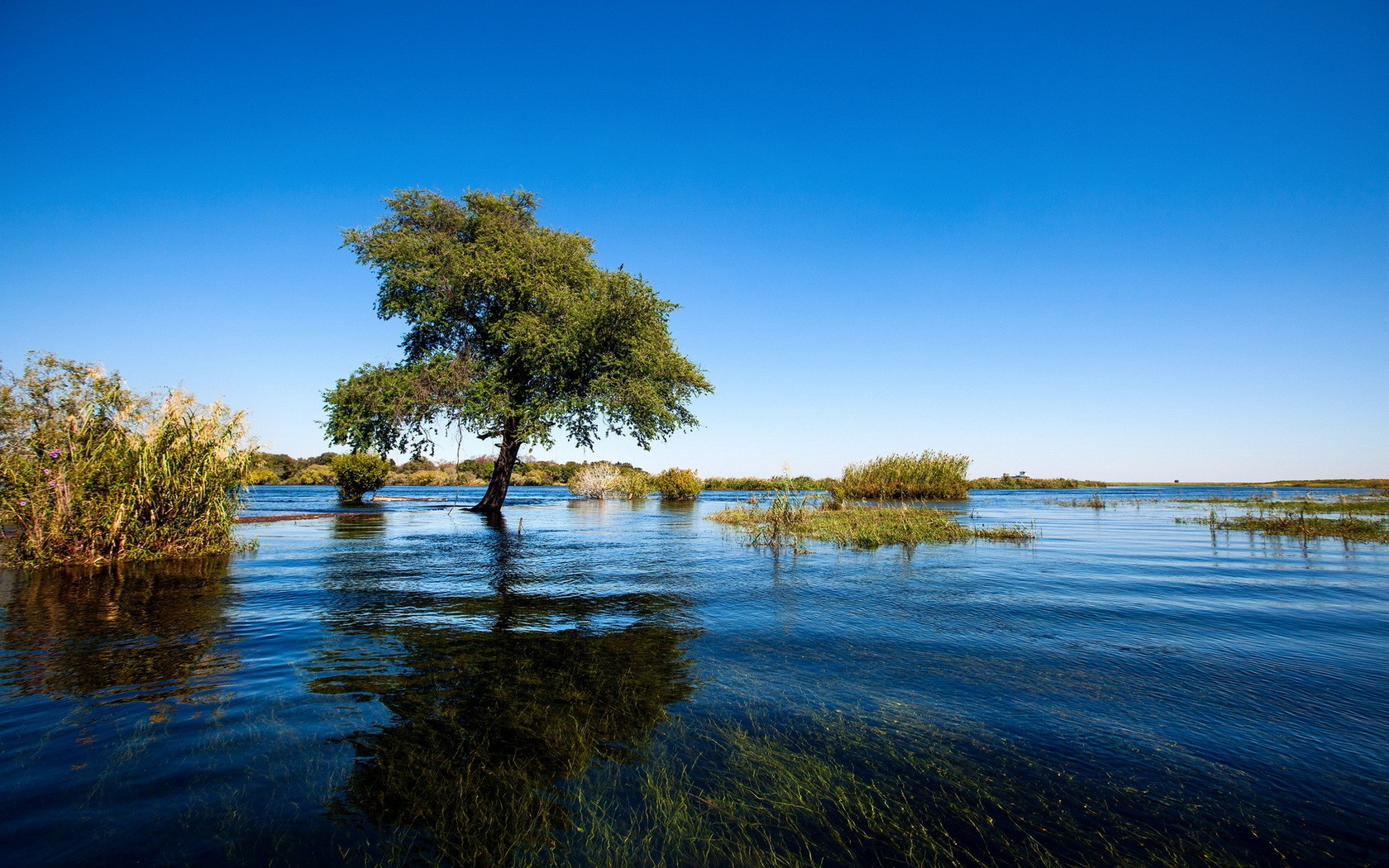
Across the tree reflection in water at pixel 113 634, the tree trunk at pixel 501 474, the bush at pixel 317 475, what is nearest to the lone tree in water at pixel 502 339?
the tree trunk at pixel 501 474

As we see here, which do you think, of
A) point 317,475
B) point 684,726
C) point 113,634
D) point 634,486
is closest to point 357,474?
point 634,486

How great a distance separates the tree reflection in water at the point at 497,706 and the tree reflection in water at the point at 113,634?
58.2 inches

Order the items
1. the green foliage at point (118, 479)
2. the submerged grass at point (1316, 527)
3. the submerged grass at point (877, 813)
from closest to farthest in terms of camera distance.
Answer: the submerged grass at point (877, 813)
the green foliage at point (118, 479)
the submerged grass at point (1316, 527)

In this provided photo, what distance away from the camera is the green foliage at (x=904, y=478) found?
4406 centimetres

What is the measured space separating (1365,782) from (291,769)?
7.21m

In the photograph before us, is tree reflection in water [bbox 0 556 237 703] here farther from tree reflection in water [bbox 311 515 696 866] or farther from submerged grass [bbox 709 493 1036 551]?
submerged grass [bbox 709 493 1036 551]

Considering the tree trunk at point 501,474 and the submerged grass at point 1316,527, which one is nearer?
the submerged grass at point 1316,527

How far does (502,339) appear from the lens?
27734 mm

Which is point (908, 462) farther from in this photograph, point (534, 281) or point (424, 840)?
point (424, 840)

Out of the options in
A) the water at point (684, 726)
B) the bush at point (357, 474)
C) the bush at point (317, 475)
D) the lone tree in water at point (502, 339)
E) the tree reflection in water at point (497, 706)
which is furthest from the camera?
the bush at point (317, 475)

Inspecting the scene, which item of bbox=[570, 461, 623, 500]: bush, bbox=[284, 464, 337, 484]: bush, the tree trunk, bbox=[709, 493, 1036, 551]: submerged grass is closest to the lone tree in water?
the tree trunk

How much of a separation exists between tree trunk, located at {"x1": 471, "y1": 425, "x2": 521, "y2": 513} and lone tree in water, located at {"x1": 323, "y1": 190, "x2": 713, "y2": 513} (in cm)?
18

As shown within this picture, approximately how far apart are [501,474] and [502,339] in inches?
317

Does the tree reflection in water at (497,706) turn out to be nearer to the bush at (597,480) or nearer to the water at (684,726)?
the water at (684,726)
